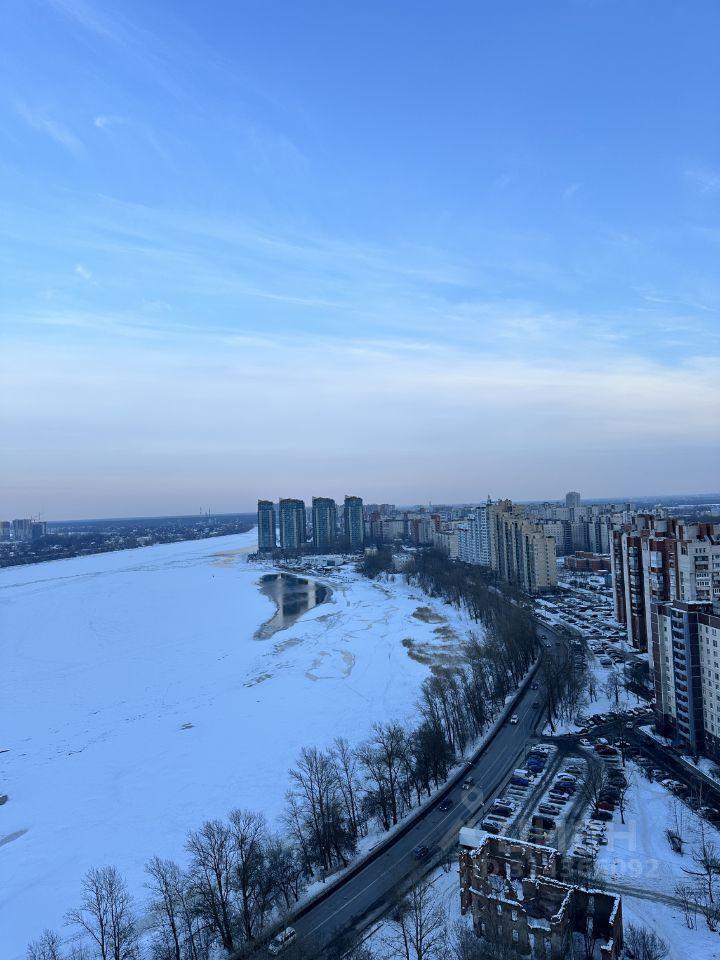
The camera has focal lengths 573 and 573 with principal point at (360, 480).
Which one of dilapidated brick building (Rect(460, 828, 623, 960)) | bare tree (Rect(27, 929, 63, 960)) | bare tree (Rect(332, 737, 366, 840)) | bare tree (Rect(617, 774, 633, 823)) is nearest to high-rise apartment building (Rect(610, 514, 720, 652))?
bare tree (Rect(617, 774, 633, 823))

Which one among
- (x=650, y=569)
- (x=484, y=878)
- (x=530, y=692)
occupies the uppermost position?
(x=650, y=569)

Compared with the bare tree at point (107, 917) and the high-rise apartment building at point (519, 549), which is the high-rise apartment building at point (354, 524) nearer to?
the high-rise apartment building at point (519, 549)

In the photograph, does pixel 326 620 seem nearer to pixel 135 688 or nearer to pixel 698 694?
pixel 135 688

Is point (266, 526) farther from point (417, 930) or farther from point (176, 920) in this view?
point (417, 930)

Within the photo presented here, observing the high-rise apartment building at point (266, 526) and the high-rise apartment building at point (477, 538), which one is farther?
the high-rise apartment building at point (266, 526)

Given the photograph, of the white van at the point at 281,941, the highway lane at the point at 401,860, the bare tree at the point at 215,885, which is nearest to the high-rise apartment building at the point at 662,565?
the highway lane at the point at 401,860

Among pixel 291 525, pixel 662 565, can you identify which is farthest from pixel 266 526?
pixel 662 565

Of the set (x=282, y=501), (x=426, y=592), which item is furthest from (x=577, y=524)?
(x=282, y=501)
